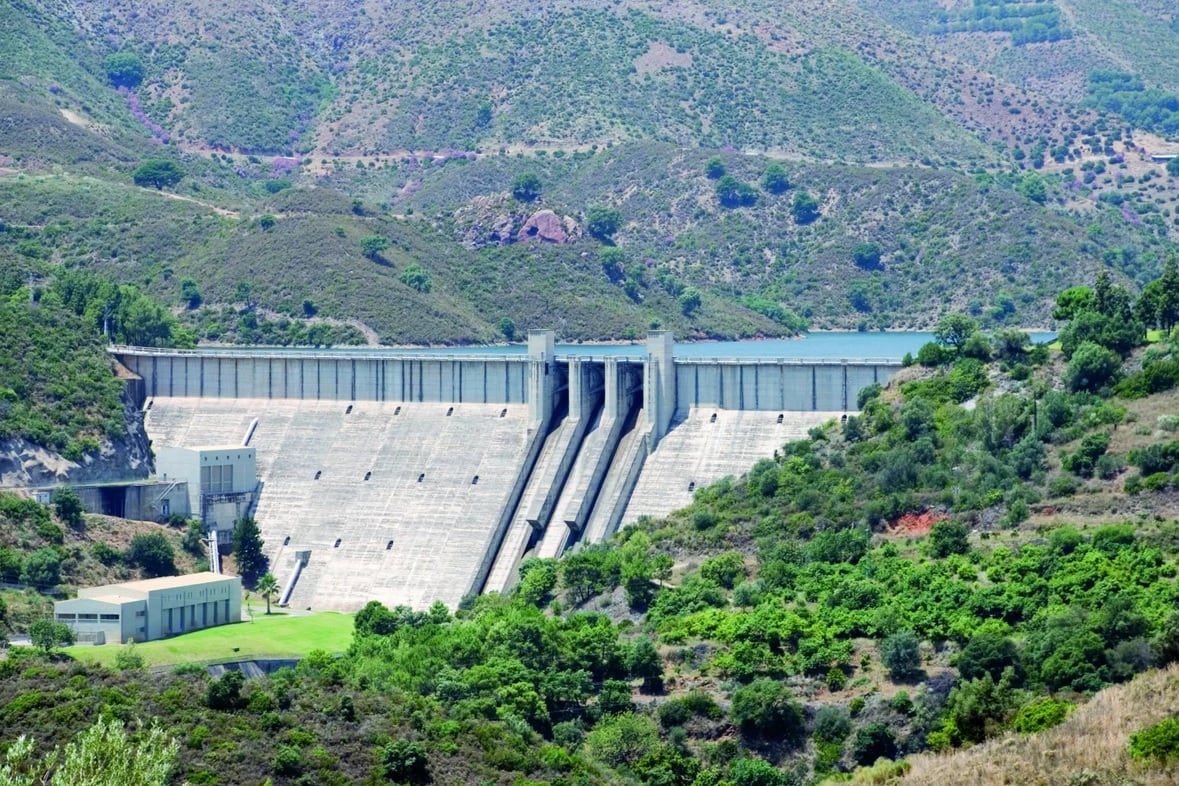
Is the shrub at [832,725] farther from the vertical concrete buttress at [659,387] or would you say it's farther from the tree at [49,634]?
the vertical concrete buttress at [659,387]

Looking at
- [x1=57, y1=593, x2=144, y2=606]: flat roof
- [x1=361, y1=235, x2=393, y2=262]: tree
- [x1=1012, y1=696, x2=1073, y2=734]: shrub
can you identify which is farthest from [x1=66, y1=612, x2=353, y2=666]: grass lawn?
[x1=361, y1=235, x2=393, y2=262]: tree

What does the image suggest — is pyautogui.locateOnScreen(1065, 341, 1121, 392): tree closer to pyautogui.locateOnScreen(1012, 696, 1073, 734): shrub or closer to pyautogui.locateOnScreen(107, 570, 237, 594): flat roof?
pyautogui.locateOnScreen(1012, 696, 1073, 734): shrub

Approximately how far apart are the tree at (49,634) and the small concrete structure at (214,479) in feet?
64.5

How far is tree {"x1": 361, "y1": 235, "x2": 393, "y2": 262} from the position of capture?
161m

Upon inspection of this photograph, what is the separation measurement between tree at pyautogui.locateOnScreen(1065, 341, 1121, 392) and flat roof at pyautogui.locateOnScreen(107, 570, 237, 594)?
34186 millimetres

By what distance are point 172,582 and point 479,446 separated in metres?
17.0

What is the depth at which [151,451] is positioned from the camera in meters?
114

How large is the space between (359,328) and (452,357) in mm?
40863

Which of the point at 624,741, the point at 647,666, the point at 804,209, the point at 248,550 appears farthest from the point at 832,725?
the point at 804,209

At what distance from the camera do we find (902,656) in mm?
76062

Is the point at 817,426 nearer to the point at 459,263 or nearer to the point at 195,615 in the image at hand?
the point at 195,615

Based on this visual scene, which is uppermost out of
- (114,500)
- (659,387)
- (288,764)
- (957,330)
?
A: (957,330)

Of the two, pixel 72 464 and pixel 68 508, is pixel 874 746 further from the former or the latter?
pixel 72 464

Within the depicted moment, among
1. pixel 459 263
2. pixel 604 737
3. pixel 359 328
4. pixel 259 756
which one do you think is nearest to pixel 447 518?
pixel 604 737
